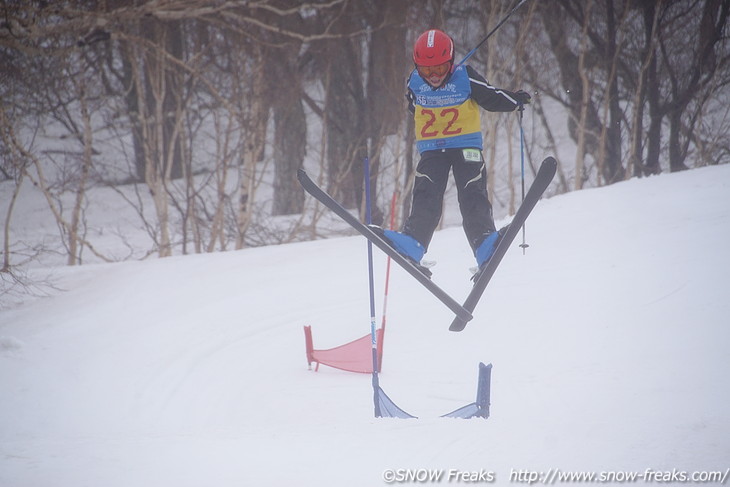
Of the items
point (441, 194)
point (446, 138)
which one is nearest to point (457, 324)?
point (441, 194)

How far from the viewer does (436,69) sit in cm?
351

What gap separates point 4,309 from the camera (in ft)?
20.5

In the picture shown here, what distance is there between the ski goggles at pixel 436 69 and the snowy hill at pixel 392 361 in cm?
191

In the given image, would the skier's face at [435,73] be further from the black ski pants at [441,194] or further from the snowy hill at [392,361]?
the snowy hill at [392,361]

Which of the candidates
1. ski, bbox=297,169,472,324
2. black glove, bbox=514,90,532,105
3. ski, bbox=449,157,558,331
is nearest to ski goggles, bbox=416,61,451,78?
black glove, bbox=514,90,532,105

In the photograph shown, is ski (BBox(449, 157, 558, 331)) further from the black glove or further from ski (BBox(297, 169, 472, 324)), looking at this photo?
the black glove

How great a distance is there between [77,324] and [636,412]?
474 cm

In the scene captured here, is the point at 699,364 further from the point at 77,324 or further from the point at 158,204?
the point at 158,204

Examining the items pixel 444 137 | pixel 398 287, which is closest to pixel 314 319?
pixel 398 287

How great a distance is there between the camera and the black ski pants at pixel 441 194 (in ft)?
12.0

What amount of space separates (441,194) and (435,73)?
72 cm

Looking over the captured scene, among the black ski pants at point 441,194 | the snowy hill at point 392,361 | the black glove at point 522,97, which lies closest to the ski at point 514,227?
the black ski pants at point 441,194

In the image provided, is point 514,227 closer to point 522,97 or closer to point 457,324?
point 457,324

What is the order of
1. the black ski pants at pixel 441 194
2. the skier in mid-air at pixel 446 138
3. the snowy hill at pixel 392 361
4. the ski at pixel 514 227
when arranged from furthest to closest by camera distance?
the black ski pants at pixel 441 194, the skier in mid-air at pixel 446 138, the ski at pixel 514 227, the snowy hill at pixel 392 361
